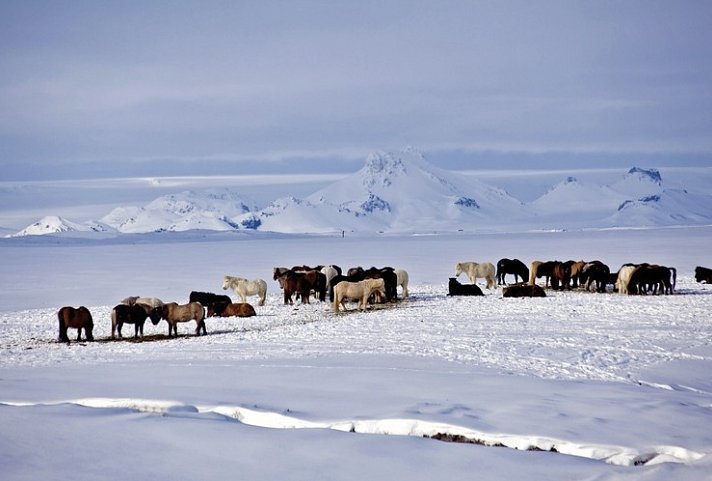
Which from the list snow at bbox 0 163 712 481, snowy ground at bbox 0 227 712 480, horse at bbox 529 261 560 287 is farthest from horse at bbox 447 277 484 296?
snowy ground at bbox 0 227 712 480

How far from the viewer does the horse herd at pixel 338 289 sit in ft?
63.0

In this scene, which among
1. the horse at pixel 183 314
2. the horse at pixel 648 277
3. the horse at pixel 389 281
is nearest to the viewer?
the horse at pixel 183 314

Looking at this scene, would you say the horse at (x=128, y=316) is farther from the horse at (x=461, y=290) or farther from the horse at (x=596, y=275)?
the horse at (x=596, y=275)

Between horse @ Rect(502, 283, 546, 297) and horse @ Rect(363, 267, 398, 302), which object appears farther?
horse @ Rect(502, 283, 546, 297)

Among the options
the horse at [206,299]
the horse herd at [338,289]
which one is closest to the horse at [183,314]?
the horse herd at [338,289]

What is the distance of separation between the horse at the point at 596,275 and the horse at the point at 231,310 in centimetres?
1279

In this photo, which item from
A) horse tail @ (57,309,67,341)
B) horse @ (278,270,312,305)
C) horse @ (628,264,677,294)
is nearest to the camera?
horse tail @ (57,309,67,341)

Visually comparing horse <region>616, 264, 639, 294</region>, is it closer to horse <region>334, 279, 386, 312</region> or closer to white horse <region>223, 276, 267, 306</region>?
horse <region>334, 279, 386, 312</region>

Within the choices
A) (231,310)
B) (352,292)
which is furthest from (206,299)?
(352,292)

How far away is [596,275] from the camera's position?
27875 millimetres

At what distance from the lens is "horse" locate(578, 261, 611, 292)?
1092 inches

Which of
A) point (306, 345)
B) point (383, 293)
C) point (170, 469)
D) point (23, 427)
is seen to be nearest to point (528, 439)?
point (170, 469)

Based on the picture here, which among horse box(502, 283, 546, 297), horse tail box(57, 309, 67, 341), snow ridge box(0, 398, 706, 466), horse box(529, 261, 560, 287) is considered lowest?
snow ridge box(0, 398, 706, 466)

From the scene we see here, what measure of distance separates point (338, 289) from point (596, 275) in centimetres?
1071
